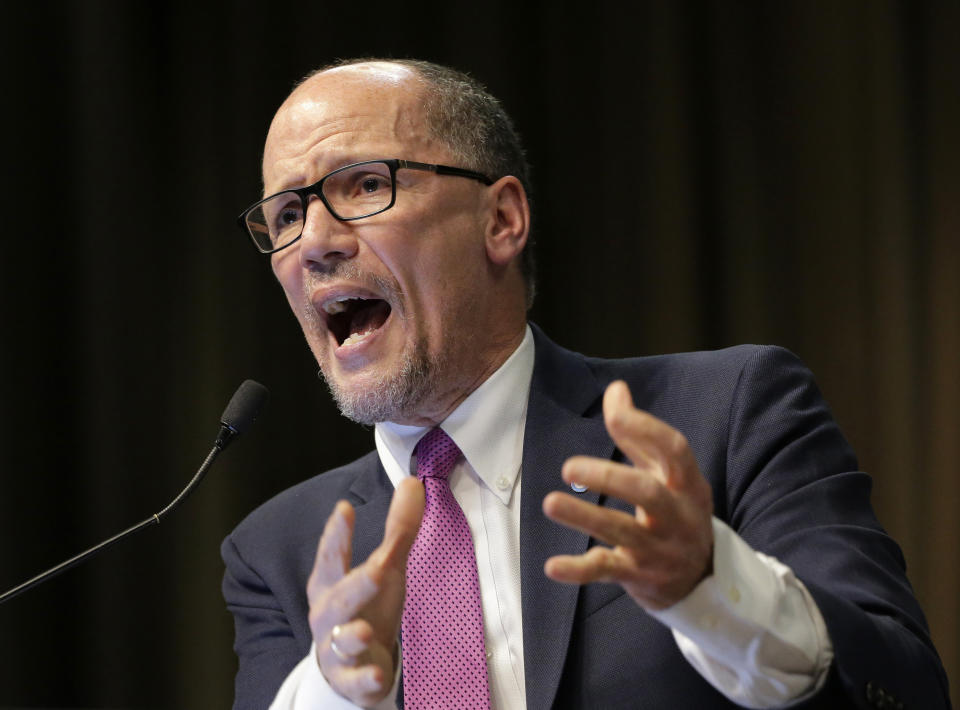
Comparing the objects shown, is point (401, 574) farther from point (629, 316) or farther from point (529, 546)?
point (629, 316)

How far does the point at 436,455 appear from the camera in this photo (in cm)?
161

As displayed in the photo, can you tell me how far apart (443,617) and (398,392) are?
0.36 meters

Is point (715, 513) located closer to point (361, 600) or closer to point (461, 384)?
point (461, 384)

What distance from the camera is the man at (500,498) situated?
99 centimetres

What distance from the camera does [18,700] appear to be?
2729mm

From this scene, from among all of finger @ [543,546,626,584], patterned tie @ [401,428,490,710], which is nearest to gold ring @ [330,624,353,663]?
finger @ [543,546,626,584]

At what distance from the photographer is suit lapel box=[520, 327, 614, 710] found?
1.38m

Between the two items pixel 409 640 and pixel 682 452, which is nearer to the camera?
pixel 682 452

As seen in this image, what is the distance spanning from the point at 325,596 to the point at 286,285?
784mm

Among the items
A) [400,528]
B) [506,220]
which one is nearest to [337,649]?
[400,528]

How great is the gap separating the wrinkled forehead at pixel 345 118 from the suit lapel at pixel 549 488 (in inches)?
16.9

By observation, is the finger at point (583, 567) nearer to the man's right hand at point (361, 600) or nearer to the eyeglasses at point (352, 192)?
the man's right hand at point (361, 600)

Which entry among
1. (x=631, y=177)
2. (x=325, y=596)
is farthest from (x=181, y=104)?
(x=325, y=596)

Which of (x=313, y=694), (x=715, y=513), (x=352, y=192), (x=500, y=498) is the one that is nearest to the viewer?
(x=313, y=694)
